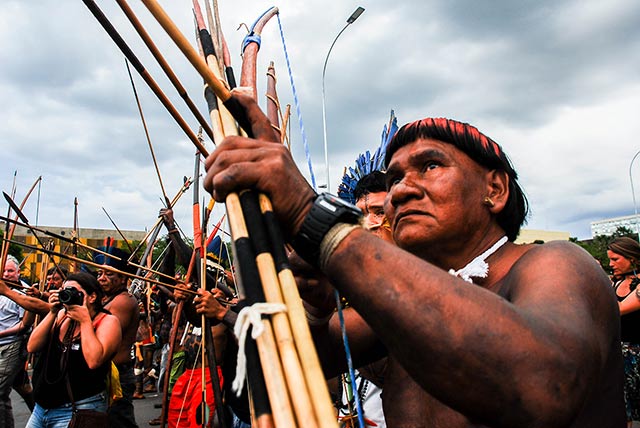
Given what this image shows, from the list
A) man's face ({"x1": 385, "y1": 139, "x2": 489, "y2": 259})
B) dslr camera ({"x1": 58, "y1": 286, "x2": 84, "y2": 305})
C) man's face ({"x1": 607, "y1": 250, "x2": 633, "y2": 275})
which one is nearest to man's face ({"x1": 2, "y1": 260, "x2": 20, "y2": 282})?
dslr camera ({"x1": 58, "y1": 286, "x2": 84, "y2": 305})

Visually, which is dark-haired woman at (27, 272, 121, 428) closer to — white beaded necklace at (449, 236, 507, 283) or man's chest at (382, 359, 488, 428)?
man's chest at (382, 359, 488, 428)

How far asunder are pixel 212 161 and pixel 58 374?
368 cm

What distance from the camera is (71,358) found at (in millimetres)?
4020

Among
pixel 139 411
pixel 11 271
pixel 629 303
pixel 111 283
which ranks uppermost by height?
pixel 11 271

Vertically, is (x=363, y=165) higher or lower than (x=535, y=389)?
higher

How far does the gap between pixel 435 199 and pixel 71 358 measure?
372 cm

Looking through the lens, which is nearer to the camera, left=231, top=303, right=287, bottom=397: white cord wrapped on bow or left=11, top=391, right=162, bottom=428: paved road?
left=231, top=303, right=287, bottom=397: white cord wrapped on bow

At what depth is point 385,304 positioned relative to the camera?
1.01 metres

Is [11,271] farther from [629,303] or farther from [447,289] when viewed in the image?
[629,303]

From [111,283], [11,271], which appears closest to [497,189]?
[111,283]

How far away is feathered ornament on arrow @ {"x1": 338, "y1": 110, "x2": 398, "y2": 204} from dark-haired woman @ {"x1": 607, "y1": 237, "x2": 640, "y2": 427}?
2.92 m

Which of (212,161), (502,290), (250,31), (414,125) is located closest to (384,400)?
(502,290)

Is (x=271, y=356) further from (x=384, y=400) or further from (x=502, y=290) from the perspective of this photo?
(x=384, y=400)

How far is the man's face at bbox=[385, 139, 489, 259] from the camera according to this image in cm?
158
